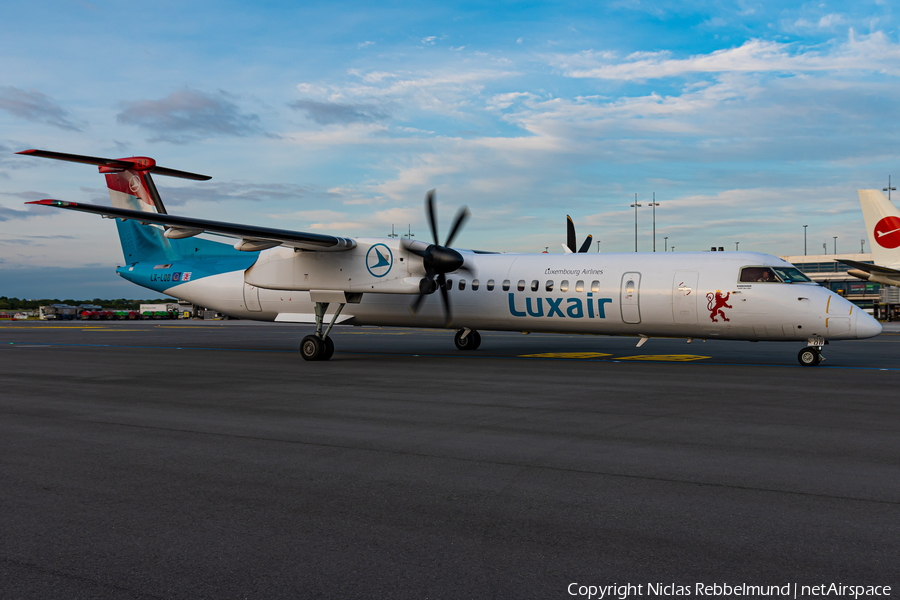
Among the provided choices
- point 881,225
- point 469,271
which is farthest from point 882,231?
point 469,271

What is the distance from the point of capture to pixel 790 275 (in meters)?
16.7

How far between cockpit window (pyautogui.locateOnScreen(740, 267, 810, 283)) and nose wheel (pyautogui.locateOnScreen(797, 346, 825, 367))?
177cm

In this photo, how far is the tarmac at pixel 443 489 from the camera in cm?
398

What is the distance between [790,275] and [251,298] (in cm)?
1690

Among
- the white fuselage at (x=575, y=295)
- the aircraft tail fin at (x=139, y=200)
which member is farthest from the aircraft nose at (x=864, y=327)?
the aircraft tail fin at (x=139, y=200)

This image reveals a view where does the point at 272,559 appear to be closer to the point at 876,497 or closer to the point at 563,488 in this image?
the point at 563,488

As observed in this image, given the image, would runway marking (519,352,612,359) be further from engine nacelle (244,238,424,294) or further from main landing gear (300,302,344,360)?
main landing gear (300,302,344,360)

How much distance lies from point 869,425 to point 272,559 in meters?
8.17

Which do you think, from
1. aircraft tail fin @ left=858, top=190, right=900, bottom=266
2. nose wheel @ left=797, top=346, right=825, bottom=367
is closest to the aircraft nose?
nose wheel @ left=797, top=346, right=825, bottom=367

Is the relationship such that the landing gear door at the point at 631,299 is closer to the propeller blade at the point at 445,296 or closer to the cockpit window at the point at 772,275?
the cockpit window at the point at 772,275

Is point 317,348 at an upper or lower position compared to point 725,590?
upper

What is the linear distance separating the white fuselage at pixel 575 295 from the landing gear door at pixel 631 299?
3 centimetres

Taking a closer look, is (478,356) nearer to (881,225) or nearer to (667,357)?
(667,357)

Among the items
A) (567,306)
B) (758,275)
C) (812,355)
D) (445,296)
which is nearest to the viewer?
(812,355)
